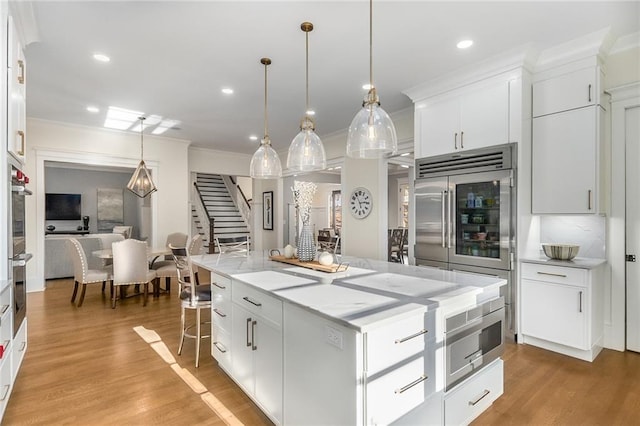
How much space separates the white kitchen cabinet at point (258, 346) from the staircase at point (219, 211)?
25.4ft

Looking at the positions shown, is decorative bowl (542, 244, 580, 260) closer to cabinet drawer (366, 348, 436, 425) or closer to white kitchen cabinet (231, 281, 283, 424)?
cabinet drawer (366, 348, 436, 425)

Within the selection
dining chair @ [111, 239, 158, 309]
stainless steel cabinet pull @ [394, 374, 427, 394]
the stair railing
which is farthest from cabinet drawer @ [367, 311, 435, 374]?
the stair railing

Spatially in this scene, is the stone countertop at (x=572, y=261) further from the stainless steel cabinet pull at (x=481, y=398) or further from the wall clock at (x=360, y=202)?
the wall clock at (x=360, y=202)

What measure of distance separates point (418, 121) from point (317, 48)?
1.65m

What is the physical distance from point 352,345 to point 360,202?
437cm

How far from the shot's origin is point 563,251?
312 centimetres

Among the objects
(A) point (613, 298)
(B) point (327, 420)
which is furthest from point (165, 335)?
(A) point (613, 298)

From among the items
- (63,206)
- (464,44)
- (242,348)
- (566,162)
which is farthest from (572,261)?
(63,206)

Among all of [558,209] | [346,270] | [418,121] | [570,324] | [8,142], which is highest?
[418,121]

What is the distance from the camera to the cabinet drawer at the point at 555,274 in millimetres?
2932

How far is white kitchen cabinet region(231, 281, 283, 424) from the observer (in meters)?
1.89

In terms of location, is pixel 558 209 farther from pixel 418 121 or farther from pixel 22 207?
pixel 22 207

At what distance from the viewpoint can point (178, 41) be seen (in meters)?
2.95

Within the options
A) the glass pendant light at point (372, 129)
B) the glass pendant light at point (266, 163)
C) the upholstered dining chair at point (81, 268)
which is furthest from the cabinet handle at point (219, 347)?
the upholstered dining chair at point (81, 268)
